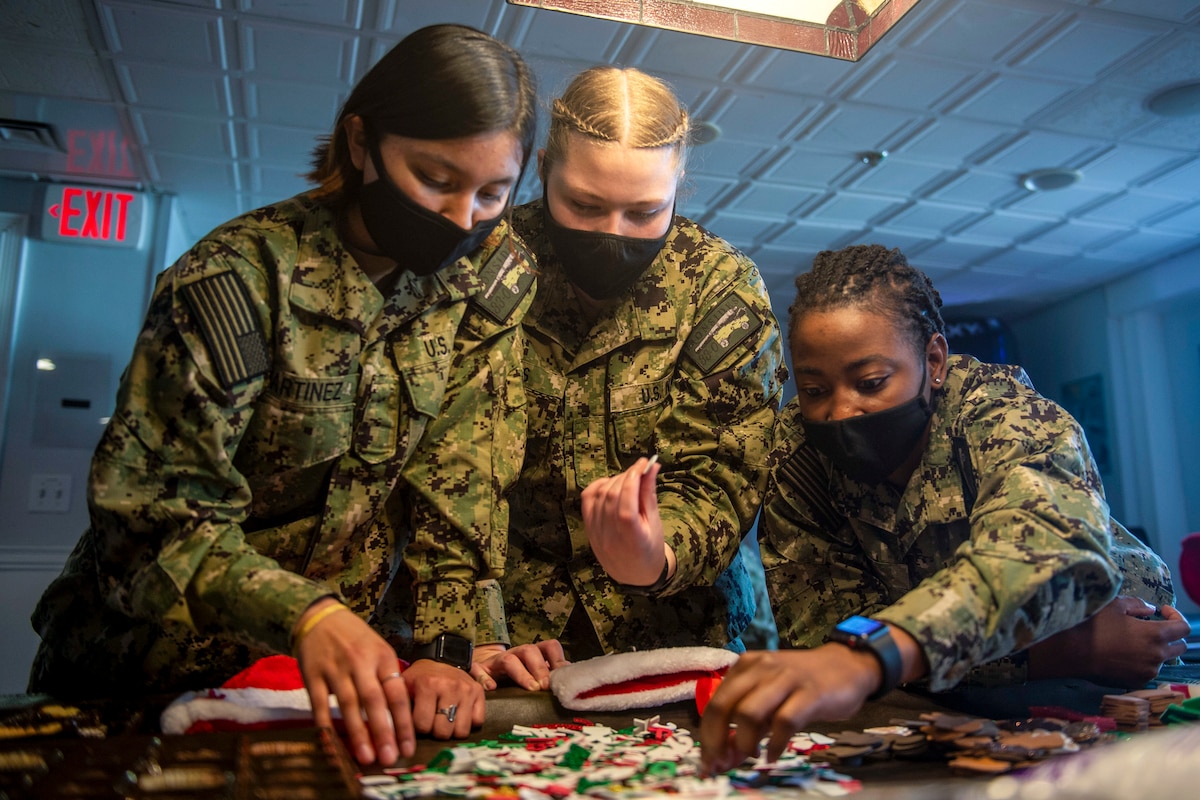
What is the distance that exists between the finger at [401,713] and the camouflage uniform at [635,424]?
726 mm

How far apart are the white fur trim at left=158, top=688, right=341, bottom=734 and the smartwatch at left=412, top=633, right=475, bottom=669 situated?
0.20 meters

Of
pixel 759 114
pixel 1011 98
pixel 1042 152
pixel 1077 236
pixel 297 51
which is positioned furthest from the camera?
pixel 1077 236

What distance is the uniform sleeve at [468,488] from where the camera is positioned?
1564 millimetres

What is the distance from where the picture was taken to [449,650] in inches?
58.9

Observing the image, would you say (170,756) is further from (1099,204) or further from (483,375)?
(1099,204)

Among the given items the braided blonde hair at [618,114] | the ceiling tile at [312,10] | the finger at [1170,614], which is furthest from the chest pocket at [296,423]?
the ceiling tile at [312,10]

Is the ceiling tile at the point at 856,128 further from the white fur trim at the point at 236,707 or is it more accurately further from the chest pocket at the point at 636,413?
the white fur trim at the point at 236,707

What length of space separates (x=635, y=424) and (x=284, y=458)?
731 mm

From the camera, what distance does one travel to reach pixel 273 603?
1.17 metres

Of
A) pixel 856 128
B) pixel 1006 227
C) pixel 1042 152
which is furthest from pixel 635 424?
pixel 1006 227

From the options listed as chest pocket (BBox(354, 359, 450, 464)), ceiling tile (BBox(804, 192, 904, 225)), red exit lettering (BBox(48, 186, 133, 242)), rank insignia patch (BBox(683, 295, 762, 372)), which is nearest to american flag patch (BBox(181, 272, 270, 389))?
chest pocket (BBox(354, 359, 450, 464))

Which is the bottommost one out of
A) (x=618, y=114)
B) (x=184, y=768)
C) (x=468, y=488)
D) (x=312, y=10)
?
(x=184, y=768)

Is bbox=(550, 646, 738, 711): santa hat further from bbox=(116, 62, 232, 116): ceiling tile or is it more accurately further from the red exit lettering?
the red exit lettering

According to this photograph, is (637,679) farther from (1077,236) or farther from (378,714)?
(1077,236)
